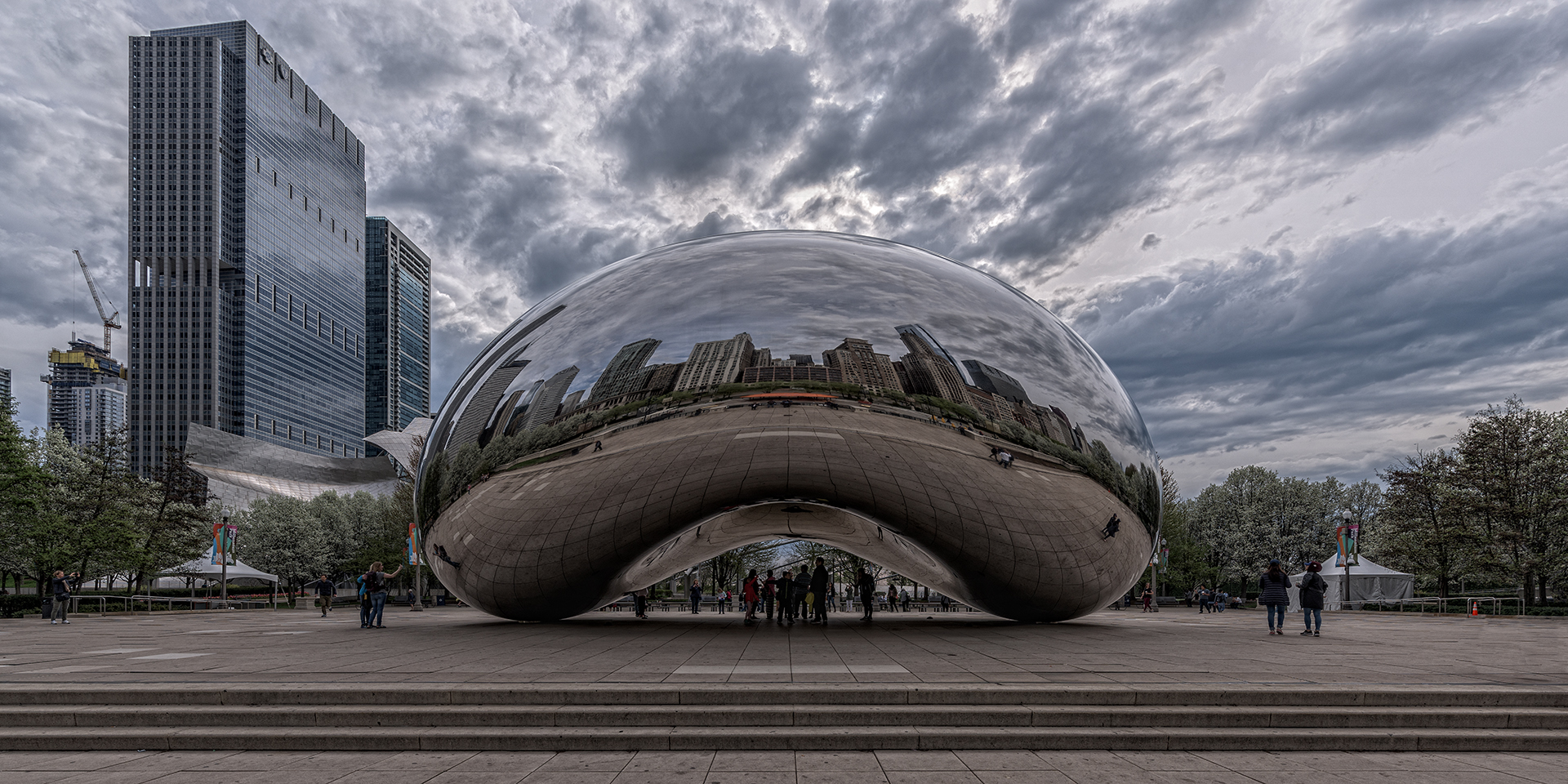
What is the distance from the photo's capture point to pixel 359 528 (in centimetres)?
6962

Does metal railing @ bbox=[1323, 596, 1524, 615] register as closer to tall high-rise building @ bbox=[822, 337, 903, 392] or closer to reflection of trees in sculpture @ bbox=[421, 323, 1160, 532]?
reflection of trees in sculpture @ bbox=[421, 323, 1160, 532]

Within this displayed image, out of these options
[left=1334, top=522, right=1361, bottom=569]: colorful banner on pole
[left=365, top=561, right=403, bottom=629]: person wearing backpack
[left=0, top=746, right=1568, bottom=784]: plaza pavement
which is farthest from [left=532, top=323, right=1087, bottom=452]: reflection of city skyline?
[left=1334, top=522, right=1361, bottom=569]: colorful banner on pole

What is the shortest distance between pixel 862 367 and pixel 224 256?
199898mm

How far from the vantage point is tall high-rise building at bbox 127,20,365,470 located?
168 m

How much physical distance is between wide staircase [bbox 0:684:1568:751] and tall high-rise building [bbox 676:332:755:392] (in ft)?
16.6

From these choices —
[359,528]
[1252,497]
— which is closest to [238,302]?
[359,528]

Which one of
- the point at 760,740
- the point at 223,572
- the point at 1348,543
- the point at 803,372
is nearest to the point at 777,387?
the point at 803,372

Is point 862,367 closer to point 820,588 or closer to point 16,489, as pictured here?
point 820,588

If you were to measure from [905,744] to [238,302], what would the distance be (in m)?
201

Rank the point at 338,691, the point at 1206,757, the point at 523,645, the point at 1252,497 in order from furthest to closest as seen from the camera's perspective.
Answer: the point at 1252,497 < the point at 523,645 < the point at 338,691 < the point at 1206,757

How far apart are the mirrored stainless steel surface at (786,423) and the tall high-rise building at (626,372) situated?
0.09 feet

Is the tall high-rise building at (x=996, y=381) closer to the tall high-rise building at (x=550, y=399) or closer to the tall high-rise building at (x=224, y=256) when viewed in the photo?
the tall high-rise building at (x=550, y=399)

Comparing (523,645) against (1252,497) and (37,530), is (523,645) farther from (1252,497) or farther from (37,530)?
(1252,497)

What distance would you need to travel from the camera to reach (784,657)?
35.9 ft
